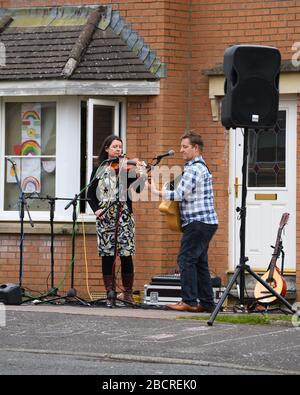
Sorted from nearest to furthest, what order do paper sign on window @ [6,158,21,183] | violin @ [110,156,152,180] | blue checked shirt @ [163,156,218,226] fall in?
1. blue checked shirt @ [163,156,218,226]
2. violin @ [110,156,152,180]
3. paper sign on window @ [6,158,21,183]

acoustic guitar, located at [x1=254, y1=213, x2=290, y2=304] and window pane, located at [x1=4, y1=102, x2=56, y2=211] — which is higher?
window pane, located at [x1=4, y1=102, x2=56, y2=211]

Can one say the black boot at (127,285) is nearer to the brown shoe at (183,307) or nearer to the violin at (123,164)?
the brown shoe at (183,307)

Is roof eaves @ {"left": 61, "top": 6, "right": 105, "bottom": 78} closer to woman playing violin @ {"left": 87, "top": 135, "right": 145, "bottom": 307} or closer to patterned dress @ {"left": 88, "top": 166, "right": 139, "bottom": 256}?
woman playing violin @ {"left": 87, "top": 135, "right": 145, "bottom": 307}

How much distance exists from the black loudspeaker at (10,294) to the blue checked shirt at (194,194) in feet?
6.98

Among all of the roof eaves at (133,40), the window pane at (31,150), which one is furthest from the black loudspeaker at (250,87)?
the window pane at (31,150)

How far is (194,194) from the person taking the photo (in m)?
13.0

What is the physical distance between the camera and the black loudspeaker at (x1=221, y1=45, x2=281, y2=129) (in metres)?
11.9

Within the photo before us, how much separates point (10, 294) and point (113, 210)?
4.95 feet

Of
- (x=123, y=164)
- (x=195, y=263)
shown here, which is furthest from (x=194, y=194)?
(x=123, y=164)

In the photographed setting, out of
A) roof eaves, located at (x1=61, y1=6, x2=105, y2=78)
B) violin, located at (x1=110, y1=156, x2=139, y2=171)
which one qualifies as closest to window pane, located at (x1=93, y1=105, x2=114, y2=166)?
roof eaves, located at (x1=61, y1=6, x2=105, y2=78)

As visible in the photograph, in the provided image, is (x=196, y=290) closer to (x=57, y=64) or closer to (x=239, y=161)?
(x=239, y=161)

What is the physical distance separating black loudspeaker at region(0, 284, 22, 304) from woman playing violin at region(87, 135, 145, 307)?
1.01 meters

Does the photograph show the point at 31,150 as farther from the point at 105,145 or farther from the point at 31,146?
the point at 105,145

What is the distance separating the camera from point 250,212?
15.4 meters
